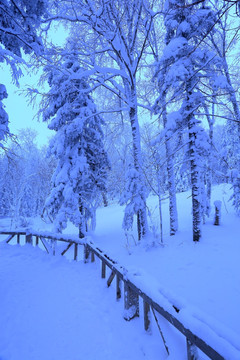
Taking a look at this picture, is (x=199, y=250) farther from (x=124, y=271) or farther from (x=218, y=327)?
(x=218, y=327)

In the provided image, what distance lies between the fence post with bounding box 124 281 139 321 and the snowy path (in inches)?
4.9

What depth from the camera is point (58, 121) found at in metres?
10.5

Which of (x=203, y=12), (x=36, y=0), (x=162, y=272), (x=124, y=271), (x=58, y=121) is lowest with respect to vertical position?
(x=162, y=272)

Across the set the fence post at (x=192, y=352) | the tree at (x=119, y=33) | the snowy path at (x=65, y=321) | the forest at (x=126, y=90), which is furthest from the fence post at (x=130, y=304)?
the tree at (x=119, y=33)

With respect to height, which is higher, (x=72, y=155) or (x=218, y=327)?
(x=72, y=155)

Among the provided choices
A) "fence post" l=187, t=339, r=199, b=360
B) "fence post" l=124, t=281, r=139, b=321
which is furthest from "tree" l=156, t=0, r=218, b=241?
"fence post" l=187, t=339, r=199, b=360

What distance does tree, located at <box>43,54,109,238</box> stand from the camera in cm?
1009

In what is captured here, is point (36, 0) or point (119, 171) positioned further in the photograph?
point (119, 171)

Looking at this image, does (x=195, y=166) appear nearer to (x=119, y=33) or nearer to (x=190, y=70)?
(x=190, y=70)

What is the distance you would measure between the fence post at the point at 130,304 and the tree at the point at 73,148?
7.00 metres

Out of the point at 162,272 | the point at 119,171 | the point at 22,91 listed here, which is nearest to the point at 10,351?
the point at 162,272

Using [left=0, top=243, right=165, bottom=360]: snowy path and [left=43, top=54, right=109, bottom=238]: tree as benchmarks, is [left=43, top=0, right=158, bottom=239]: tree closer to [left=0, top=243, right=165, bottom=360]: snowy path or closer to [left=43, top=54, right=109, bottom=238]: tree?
[left=43, top=54, right=109, bottom=238]: tree

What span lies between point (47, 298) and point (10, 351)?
1.53 metres

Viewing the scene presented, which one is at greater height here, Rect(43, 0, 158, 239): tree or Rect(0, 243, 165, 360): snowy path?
Rect(43, 0, 158, 239): tree
